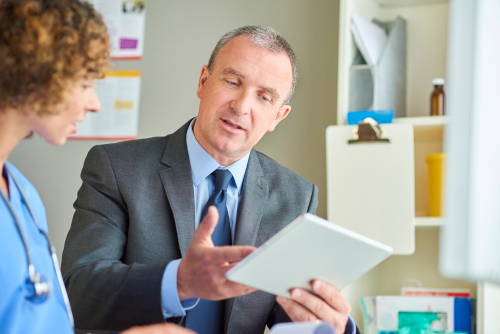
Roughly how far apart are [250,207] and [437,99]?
0.87 metres

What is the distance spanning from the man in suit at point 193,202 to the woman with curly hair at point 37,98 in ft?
1.05

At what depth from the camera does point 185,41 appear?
8.13 feet

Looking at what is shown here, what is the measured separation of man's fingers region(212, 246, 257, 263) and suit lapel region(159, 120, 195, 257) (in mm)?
457

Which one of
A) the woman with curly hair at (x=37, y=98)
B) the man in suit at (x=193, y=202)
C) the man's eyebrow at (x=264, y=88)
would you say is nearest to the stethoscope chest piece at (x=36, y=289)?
the woman with curly hair at (x=37, y=98)

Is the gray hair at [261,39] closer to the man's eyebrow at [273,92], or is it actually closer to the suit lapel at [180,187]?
the man's eyebrow at [273,92]

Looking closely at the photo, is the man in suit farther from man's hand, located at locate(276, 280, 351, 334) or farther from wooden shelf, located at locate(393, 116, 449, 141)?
wooden shelf, located at locate(393, 116, 449, 141)

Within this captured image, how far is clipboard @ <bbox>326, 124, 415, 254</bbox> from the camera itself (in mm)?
1772

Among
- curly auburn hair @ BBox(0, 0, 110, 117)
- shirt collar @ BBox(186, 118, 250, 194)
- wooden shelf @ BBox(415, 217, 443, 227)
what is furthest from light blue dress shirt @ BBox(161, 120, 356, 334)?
curly auburn hair @ BBox(0, 0, 110, 117)

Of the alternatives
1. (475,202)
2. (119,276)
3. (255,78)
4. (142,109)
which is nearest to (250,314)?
(119,276)

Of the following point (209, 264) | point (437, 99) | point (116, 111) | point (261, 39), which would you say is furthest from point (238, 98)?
point (116, 111)

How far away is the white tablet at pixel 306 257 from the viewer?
32.3 inches

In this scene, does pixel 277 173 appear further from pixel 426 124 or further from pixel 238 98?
pixel 426 124

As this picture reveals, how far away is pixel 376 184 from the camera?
1.81 metres

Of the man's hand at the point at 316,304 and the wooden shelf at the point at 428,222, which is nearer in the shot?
the man's hand at the point at 316,304
